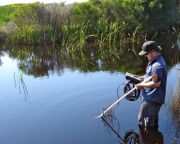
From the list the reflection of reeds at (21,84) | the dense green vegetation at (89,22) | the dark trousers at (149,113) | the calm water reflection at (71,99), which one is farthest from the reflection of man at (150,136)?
the dense green vegetation at (89,22)

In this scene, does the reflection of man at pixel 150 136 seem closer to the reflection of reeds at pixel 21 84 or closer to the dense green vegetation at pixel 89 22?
the reflection of reeds at pixel 21 84

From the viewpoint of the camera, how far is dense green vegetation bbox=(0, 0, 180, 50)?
22.3m

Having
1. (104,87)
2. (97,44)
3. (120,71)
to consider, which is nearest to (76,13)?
(97,44)

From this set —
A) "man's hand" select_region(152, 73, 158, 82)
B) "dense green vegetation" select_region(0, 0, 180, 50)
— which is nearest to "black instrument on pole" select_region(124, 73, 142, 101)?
"man's hand" select_region(152, 73, 158, 82)

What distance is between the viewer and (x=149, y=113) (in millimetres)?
7926

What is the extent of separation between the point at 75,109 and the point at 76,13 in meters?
14.0

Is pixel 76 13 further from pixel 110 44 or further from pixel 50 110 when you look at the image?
pixel 50 110

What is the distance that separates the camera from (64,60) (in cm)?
1816

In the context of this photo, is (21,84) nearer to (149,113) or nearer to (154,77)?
(149,113)

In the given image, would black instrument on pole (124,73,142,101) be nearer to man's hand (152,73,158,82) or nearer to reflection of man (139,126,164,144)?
man's hand (152,73,158,82)

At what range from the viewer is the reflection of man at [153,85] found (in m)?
7.52

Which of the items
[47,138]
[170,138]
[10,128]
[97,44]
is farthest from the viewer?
→ [97,44]

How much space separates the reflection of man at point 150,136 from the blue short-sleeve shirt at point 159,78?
30.0 inches

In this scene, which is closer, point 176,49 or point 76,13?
point 176,49
